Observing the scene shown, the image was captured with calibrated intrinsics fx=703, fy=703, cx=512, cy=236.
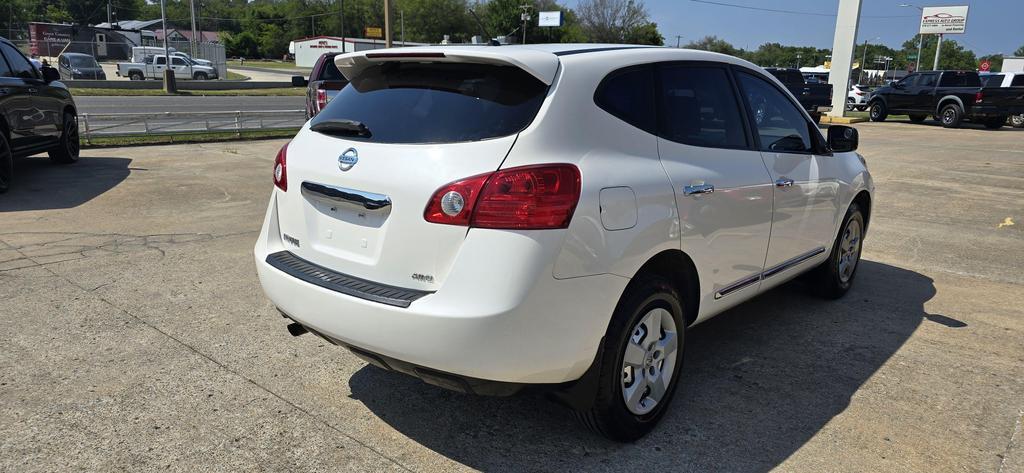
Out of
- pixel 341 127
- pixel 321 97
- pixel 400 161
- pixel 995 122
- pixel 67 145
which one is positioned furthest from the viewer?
pixel 995 122

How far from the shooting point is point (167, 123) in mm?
14992

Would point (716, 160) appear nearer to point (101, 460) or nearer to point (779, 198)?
point (779, 198)

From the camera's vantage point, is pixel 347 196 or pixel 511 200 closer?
pixel 511 200

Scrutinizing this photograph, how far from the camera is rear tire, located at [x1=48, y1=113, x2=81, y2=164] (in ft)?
33.2

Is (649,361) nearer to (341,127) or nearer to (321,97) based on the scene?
(341,127)

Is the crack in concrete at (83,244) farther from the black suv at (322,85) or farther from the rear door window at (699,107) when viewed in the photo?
the black suv at (322,85)

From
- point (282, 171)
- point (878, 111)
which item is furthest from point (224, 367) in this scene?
point (878, 111)

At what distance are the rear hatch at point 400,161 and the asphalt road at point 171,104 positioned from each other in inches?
829

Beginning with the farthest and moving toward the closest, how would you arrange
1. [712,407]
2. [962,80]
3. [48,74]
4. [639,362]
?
[962,80] < [48,74] < [712,407] < [639,362]

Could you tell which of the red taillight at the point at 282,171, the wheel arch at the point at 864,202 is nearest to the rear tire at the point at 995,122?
the wheel arch at the point at 864,202

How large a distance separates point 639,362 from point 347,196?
1458 millimetres

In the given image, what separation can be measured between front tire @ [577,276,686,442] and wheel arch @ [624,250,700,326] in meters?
0.06

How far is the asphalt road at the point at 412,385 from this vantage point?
9.89ft

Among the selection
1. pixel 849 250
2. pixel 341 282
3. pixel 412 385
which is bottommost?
pixel 412 385
